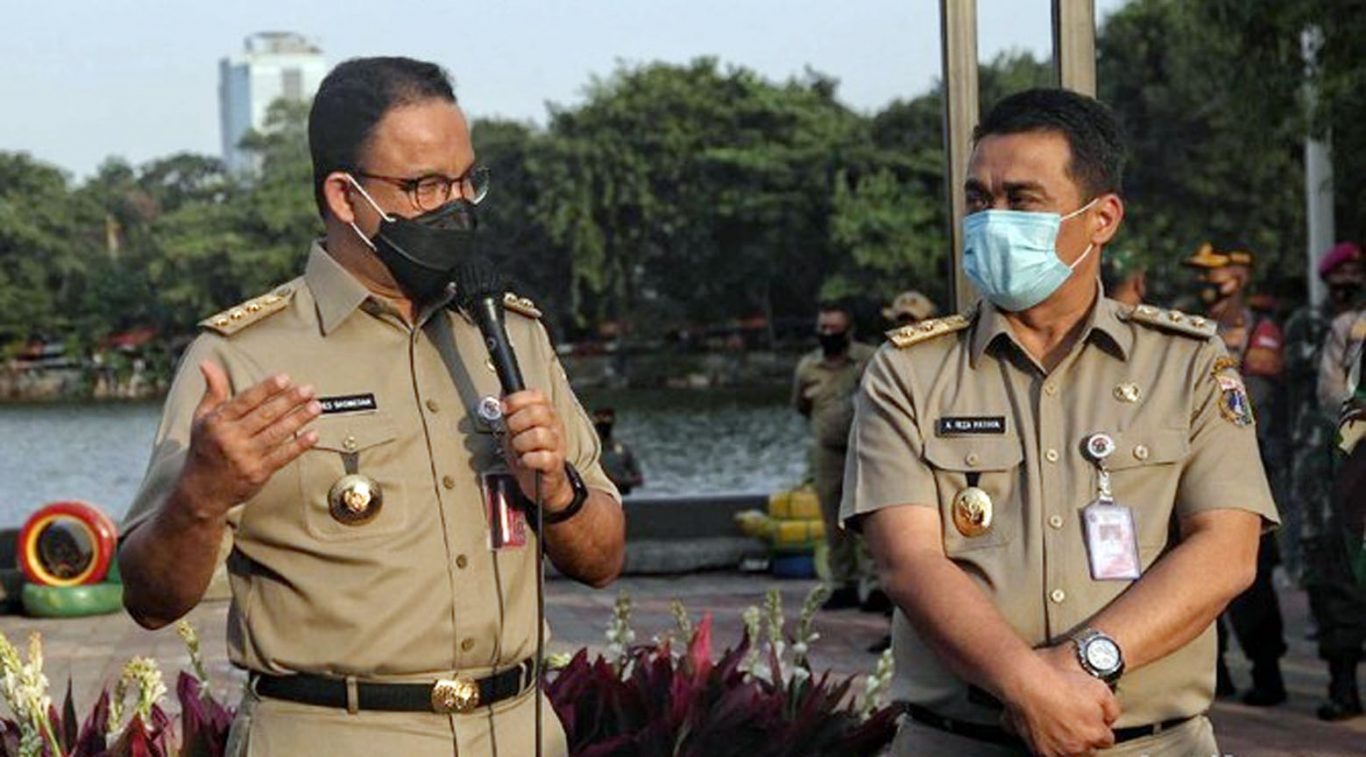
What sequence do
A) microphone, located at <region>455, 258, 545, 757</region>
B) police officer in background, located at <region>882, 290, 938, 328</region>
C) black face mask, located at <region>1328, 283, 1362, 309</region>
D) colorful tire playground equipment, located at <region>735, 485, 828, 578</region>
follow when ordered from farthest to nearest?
colorful tire playground equipment, located at <region>735, 485, 828, 578</region> < police officer in background, located at <region>882, 290, 938, 328</region> < black face mask, located at <region>1328, 283, 1362, 309</region> < microphone, located at <region>455, 258, 545, 757</region>

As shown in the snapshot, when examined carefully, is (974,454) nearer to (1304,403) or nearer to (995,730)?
(995,730)

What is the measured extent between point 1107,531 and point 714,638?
7.65 m

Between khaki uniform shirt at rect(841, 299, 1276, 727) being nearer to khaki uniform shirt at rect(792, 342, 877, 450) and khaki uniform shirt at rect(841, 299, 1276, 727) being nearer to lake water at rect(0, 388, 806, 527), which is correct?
khaki uniform shirt at rect(792, 342, 877, 450)

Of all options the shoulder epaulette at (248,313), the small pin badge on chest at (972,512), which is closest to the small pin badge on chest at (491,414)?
the shoulder epaulette at (248,313)

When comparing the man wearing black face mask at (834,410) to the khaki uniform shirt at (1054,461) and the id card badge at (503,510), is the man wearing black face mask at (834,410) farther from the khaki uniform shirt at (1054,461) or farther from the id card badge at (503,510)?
the id card badge at (503,510)

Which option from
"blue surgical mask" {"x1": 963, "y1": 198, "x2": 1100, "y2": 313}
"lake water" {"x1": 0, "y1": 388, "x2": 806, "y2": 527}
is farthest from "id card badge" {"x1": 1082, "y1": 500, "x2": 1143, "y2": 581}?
"lake water" {"x1": 0, "y1": 388, "x2": 806, "y2": 527}

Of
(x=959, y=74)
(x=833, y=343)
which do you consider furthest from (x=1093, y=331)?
(x=833, y=343)

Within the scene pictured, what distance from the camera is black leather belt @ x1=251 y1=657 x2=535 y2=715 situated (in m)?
3.22

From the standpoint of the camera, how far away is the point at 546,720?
348cm

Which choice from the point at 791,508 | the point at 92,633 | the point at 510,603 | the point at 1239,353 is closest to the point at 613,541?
the point at 510,603

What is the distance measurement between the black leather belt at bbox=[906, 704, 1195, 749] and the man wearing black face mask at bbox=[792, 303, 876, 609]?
7.66m

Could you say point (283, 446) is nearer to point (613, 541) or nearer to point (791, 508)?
point (613, 541)

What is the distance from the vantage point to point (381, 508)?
10.7ft

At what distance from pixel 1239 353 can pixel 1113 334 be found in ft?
18.0
